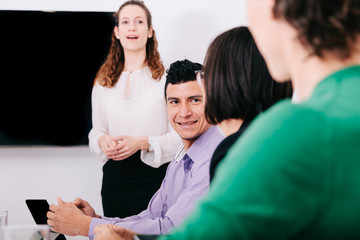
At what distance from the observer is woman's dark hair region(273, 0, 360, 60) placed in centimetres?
49

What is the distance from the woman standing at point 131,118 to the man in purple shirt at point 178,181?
2.06 feet

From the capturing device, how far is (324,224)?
444 mm

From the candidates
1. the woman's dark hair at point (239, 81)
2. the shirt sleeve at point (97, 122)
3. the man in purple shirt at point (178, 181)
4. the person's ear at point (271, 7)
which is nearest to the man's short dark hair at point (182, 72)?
the man in purple shirt at point (178, 181)

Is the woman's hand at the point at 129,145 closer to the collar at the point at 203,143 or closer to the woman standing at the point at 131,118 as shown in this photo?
the woman standing at the point at 131,118

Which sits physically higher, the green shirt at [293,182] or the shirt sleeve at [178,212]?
the green shirt at [293,182]

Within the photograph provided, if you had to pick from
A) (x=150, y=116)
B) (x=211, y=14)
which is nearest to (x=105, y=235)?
(x=150, y=116)

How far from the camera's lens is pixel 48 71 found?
10.9 ft

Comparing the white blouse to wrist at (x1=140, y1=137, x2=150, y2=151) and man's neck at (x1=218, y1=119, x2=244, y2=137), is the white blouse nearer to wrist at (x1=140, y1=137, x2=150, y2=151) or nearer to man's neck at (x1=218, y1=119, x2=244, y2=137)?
wrist at (x1=140, y1=137, x2=150, y2=151)

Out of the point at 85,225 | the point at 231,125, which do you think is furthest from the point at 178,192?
the point at 231,125

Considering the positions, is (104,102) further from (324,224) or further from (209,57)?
(324,224)

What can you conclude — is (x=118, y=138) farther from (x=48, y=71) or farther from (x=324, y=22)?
(x=324, y=22)

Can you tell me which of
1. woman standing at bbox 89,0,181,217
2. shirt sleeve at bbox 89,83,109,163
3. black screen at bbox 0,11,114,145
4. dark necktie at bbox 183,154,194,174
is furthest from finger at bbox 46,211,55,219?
black screen at bbox 0,11,114,145

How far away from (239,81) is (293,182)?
0.74 meters

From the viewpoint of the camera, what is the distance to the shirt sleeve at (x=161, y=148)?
2.90 meters
